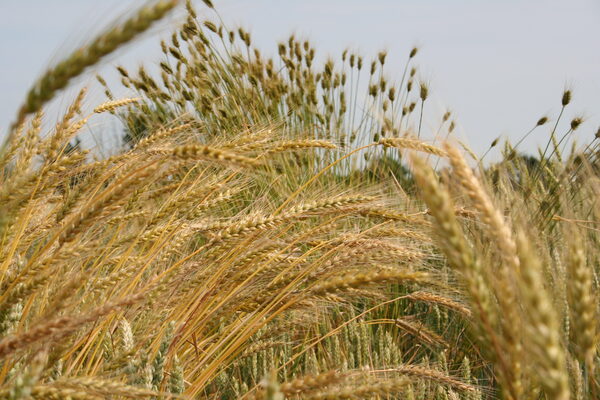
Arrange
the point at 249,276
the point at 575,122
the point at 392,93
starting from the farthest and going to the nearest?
the point at 392,93
the point at 575,122
the point at 249,276

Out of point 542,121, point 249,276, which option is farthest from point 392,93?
point 249,276

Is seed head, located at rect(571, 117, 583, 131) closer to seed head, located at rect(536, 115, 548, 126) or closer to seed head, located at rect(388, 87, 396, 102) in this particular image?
seed head, located at rect(536, 115, 548, 126)

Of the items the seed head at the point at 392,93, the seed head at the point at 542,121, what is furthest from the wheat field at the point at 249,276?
the seed head at the point at 392,93

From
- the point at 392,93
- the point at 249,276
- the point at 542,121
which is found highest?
the point at 249,276

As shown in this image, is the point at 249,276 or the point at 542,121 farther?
the point at 542,121

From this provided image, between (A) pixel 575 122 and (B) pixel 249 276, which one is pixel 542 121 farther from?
(B) pixel 249 276

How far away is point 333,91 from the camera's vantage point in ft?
16.9

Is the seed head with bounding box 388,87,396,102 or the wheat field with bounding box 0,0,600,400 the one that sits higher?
the wheat field with bounding box 0,0,600,400

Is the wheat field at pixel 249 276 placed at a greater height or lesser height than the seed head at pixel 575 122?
greater

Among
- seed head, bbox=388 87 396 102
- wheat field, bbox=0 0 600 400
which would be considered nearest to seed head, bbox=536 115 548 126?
wheat field, bbox=0 0 600 400

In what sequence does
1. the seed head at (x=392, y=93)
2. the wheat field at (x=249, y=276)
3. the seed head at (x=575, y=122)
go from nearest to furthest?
the wheat field at (x=249, y=276) < the seed head at (x=575, y=122) < the seed head at (x=392, y=93)

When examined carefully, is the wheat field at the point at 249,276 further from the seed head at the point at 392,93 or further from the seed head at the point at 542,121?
the seed head at the point at 392,93

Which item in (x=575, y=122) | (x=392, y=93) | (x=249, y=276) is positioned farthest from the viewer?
(x=392, y=93)

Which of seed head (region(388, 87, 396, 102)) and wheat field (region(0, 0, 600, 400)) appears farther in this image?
seed head (region(388, 87, 396, 102))
